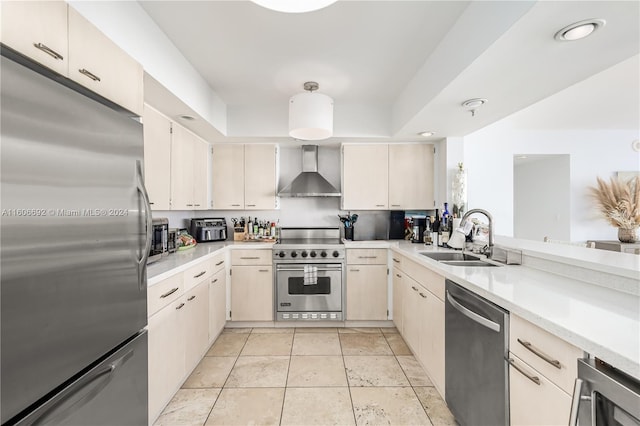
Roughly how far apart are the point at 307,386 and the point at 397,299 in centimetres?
139

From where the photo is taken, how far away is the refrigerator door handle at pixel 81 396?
0.91 metres

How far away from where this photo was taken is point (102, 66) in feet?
4.20

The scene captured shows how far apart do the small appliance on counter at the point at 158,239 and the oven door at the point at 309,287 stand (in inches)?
50.5

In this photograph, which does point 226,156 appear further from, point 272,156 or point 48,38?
point 48,38

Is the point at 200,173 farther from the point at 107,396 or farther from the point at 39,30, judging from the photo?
the point at 107,396

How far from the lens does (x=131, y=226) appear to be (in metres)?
1.28

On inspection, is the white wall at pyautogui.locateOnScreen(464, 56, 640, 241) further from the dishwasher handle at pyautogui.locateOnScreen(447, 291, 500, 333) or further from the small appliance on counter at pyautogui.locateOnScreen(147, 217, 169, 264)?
the small appliance on counter at pyautogui.locateOnScreen(147, 217, 169, 264)

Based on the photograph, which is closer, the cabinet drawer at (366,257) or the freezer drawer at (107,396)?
the freezer drawer at (107,396)

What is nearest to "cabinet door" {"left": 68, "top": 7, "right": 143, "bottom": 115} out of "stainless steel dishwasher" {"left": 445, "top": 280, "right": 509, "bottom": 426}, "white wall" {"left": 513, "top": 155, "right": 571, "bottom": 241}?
"stainless steel dishwasher" {"left": 445, "top": 280, "right": 509, "bottom": 426}

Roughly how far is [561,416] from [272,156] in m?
3.32

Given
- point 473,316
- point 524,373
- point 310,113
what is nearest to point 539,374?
point 524,373

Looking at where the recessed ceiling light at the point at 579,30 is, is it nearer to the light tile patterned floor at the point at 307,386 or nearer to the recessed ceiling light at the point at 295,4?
the recessed ceiling light at the point at 295,4

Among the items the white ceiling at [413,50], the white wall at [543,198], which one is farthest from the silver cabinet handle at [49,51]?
the white wall at [543,198]

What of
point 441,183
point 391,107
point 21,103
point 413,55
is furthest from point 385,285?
point 21,103
